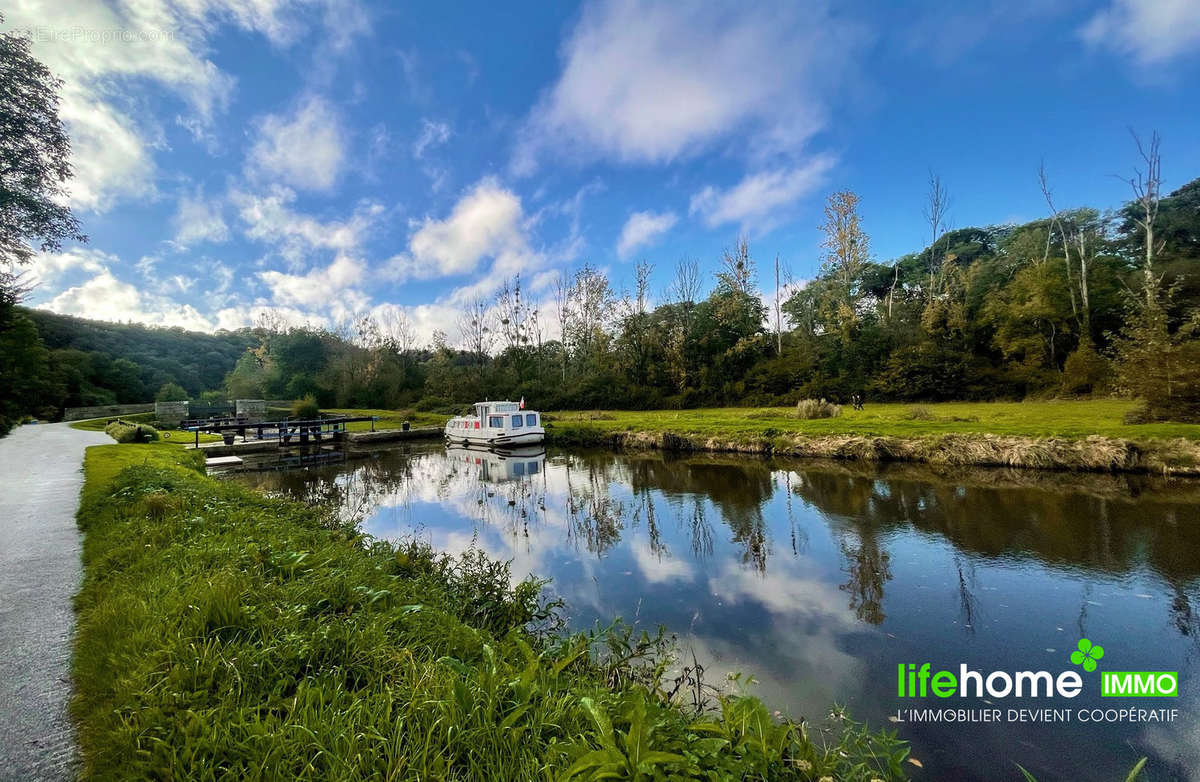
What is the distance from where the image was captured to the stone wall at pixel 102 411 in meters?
38.1

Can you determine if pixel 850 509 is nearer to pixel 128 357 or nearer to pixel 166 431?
pixel 166 431

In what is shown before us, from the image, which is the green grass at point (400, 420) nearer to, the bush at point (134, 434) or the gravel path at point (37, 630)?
the bush at point (134, 434)

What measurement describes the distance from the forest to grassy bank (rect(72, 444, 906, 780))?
7.92m

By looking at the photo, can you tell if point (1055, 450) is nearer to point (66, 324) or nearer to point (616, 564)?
point (616, 564)

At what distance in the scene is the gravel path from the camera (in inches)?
94.1

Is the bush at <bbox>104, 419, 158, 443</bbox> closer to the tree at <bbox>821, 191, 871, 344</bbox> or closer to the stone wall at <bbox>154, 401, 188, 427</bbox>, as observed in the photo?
the stone wall at <bbox>154, 401, 188, 427</bbox>

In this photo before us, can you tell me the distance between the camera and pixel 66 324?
53.2m

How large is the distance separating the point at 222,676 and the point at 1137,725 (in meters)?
6.44

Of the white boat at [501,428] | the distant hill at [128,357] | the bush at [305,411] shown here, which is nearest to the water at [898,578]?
the white boat at [501,428]

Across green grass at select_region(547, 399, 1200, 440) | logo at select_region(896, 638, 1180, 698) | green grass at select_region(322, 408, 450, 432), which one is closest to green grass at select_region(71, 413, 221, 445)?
green grass at select_region(322, 408, 450, 432)

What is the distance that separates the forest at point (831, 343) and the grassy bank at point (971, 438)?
233 cm

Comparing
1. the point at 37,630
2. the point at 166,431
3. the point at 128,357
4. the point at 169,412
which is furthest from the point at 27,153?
the point at 128,357

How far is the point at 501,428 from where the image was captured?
24.5 metres

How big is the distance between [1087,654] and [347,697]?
653 centimetres
